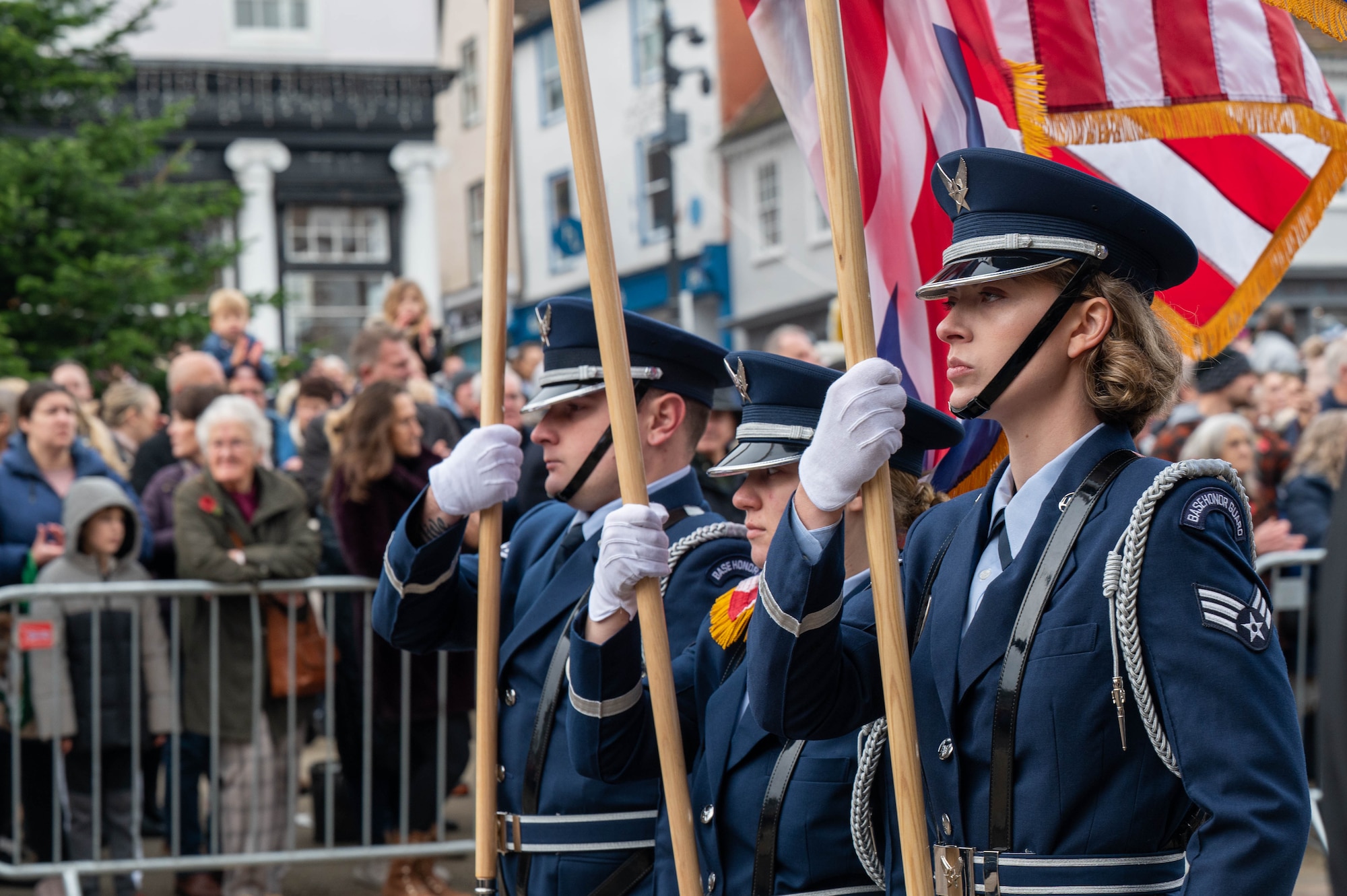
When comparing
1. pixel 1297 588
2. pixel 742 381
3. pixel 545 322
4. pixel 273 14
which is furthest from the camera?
pixel 273 14

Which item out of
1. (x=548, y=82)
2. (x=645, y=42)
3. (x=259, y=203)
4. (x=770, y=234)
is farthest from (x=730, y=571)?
(x=548, y=82)

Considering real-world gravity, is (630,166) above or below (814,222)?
above

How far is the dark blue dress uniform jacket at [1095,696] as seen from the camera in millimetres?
2135

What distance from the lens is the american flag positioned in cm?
350

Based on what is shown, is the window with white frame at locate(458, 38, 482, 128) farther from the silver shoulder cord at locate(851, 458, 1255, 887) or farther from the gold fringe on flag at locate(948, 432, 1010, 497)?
the silver shoulder cord at locate(851, 458, 1255, 887)

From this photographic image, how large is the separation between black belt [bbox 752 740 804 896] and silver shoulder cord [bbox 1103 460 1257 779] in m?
0.81

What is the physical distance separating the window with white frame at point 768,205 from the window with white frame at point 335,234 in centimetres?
612

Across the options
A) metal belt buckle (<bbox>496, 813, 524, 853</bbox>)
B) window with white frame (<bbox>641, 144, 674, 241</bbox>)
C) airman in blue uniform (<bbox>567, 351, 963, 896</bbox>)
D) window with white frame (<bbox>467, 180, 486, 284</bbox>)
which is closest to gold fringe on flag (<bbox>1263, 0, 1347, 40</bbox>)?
airman in blue uniform (<bbox>567, 351, 963, 896</bbox>)

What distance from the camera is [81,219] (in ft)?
39.6

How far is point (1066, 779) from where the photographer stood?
88.8 inches

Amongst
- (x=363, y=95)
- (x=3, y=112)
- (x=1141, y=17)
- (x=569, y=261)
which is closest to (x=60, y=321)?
(x=3, y=112)

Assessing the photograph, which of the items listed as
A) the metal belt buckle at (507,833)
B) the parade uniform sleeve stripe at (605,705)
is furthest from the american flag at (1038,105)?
the metal belt buckle at (507,833)

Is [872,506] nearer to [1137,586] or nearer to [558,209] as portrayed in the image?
[1137,586]

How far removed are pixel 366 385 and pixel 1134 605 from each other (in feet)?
18.5
